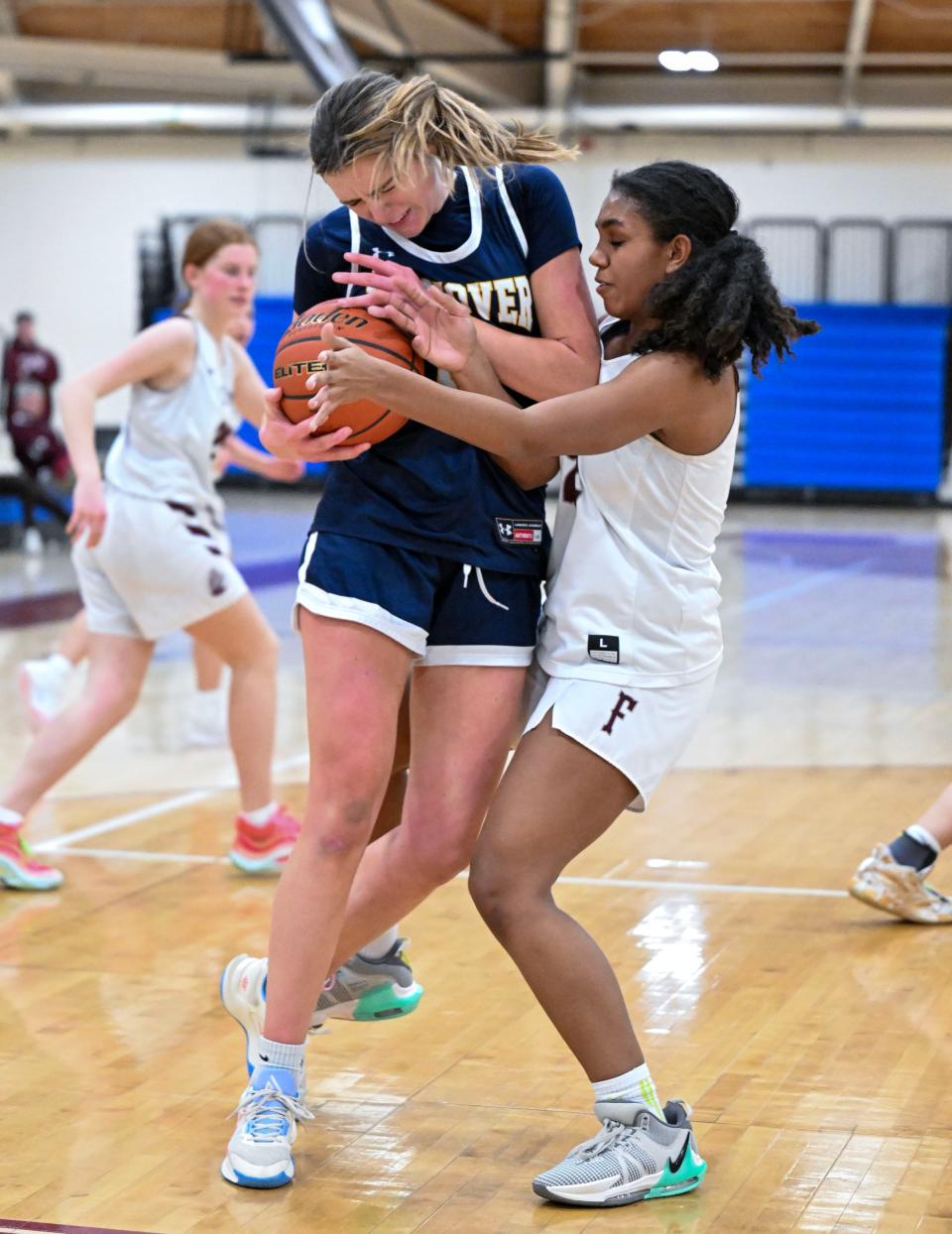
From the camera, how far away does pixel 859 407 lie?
19.8 meters

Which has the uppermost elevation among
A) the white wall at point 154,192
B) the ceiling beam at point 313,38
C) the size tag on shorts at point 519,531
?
the ceiling beam at point 313,38

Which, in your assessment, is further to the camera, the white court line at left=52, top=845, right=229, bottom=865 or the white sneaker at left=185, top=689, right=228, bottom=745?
the white sneaker at left=185, top=689, right=228, bottom=745

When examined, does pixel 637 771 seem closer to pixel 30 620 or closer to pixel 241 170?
pixel 30 620

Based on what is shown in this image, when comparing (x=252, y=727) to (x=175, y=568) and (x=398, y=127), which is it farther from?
(x=398, y=127)

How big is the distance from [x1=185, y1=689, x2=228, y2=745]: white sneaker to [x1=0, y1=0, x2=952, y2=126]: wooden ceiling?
10.9m

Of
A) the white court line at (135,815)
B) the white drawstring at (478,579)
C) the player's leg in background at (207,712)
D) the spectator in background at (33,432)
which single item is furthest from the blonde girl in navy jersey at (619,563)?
the spectator in background at (33,432)

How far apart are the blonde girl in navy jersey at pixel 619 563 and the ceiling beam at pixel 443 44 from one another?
1368 cm

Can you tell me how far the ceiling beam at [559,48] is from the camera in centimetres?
1722

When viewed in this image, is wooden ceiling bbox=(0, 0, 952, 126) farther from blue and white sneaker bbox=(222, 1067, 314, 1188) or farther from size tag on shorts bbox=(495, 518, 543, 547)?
blue and white sneaker bbox=(222, 1067, 314, 1188)

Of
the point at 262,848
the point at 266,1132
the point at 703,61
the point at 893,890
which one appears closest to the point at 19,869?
the point at 262,848

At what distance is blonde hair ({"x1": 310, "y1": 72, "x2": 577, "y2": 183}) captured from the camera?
256 centimetres

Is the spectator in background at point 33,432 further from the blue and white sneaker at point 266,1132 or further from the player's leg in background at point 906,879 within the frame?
the blue and white sneaker at point 266,1132

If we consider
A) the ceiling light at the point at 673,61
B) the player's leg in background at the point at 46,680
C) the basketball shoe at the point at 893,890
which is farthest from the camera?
the ceiling light at the point at 673,61

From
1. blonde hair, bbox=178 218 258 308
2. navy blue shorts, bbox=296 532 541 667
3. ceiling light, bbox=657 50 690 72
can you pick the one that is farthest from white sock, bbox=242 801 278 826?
ceiling light, bbox=657 50 690 72
